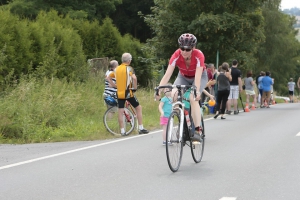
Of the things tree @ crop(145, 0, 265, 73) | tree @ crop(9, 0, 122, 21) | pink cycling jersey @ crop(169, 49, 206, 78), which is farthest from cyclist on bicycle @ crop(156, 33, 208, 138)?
tree @ crop(9, 0, 122, 21)

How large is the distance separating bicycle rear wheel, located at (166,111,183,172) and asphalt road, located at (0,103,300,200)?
147mm

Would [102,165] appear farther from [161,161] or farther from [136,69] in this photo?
[136,69]

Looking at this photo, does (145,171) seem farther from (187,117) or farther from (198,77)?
(198,77)

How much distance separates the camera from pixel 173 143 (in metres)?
8.45

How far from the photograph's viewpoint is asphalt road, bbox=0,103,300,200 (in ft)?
23.5

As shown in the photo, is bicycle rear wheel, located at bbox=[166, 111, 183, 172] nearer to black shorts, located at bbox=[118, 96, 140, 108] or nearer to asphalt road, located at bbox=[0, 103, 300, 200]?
asphalt road, located at bbox=[0, 103, 300, 200]

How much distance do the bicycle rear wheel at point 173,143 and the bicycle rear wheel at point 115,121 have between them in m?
5.69

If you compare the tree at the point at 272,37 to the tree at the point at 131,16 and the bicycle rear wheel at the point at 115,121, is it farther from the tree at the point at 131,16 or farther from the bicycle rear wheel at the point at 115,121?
the bicycle rear wheel at the point at 115,121

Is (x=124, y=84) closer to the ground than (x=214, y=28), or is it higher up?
closer to the ground

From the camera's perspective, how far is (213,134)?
47.9 feet

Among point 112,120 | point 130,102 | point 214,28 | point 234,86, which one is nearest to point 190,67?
point 130,102

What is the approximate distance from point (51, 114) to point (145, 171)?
22.7 ft

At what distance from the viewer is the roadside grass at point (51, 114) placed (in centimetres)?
1376

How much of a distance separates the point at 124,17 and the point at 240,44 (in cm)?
3091
